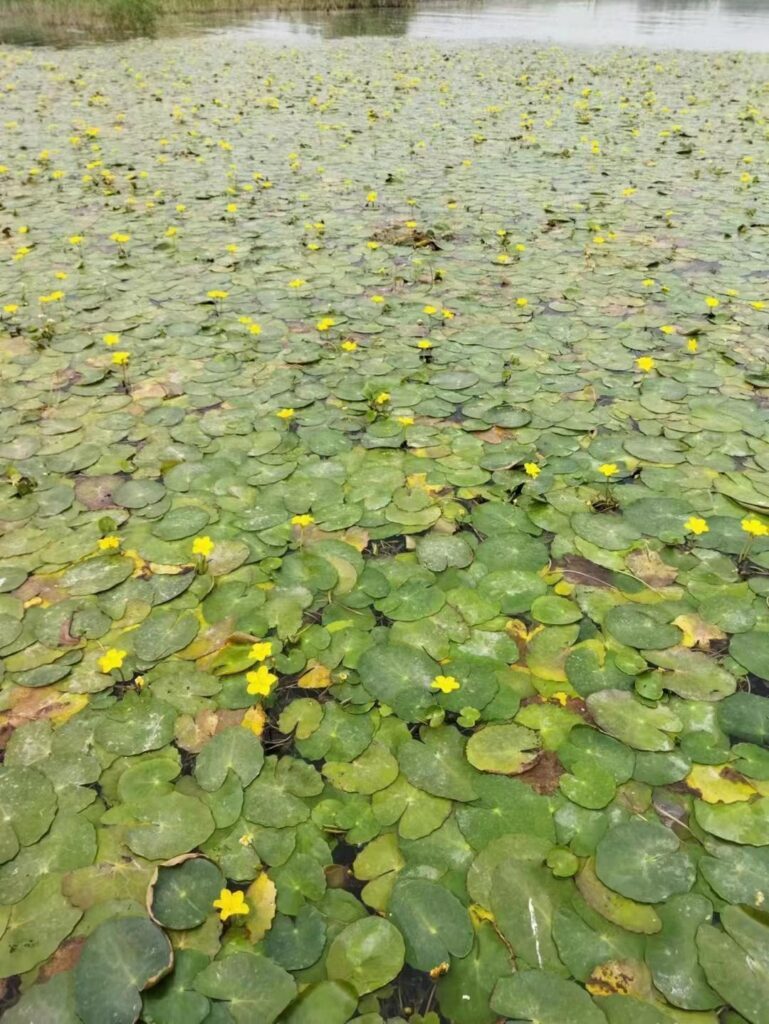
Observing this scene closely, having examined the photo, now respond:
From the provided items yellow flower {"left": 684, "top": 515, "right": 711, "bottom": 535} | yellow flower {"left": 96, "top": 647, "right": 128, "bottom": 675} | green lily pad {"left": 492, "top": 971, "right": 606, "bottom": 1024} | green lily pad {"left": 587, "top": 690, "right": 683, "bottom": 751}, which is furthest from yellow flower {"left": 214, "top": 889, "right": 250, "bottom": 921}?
yellow flower {"left": 684, "top": 515, "right": 711, "bottom": 535}

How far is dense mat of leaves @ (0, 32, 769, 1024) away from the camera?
1302mm

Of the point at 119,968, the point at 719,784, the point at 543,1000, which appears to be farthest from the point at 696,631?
the point at 119,968

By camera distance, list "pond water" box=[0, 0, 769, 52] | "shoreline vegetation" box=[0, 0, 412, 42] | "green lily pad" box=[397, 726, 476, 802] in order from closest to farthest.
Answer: "green lily pad" box=[397, 726, 476, 802] → "shoreline vegetation" box=[0, 0, 412, 42] → "pond water" box=[0, 0, 769, 52]

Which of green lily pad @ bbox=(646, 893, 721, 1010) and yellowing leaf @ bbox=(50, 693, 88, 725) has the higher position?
yellowing leaf @ bbox=(50, 693, 88, 725)

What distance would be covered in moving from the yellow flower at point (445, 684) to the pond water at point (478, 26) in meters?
17.3

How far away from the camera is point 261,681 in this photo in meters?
1.72

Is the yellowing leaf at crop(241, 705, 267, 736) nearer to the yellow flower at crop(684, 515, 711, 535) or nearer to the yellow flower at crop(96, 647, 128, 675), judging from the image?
the yellow flower at crop(96, 647, 128, 675)

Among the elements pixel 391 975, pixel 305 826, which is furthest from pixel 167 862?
pixel 391 975

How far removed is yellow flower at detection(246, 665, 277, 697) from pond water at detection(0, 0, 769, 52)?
17292 millimetres

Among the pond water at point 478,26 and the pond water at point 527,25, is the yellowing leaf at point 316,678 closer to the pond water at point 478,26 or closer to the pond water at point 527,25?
the pond water at point 478,26

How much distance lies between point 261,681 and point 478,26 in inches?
908

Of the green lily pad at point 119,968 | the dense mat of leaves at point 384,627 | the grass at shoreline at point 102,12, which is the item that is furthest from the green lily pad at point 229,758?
the grass at shoreline at point 102,12

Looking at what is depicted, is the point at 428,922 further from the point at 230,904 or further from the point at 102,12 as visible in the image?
the point at 102,12

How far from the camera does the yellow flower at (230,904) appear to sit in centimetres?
130
